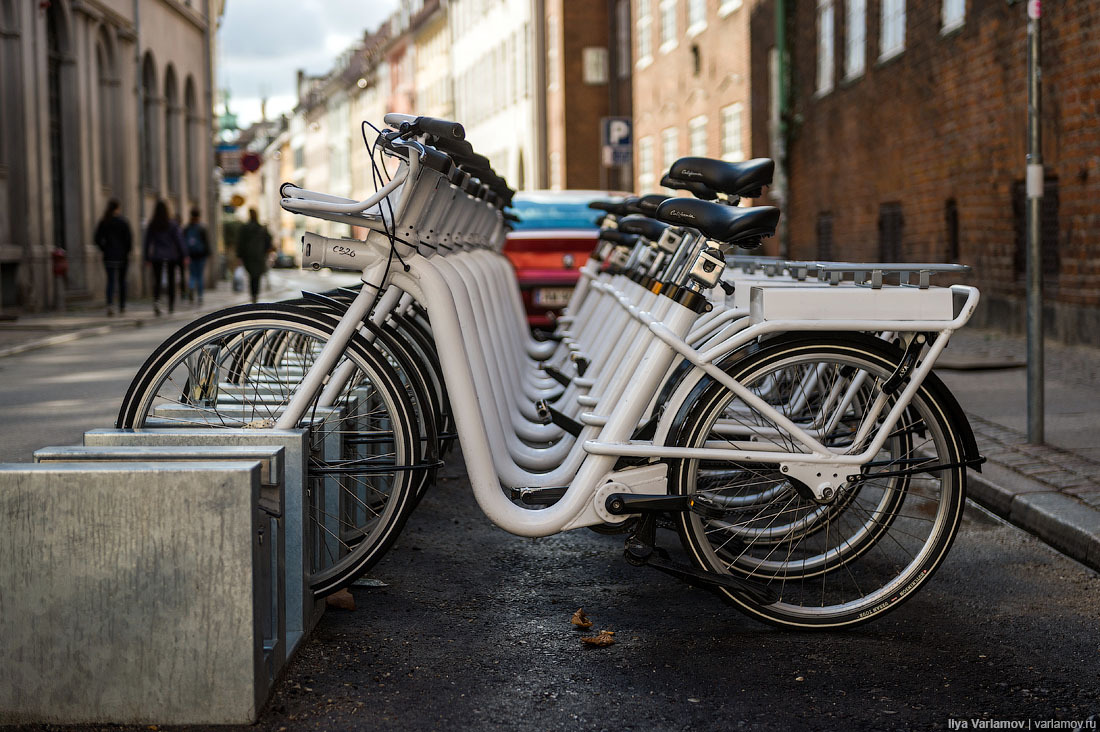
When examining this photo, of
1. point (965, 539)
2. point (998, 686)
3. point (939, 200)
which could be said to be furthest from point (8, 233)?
point (998, 686)

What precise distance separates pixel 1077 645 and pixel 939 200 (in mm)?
14498

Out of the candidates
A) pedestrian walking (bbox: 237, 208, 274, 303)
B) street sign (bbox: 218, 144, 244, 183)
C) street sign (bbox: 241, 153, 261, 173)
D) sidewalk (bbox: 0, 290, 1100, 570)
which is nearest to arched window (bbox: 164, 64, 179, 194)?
street sign (bbox: 241, 153, 261, 173)

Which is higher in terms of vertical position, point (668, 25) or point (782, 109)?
point (668, 25)

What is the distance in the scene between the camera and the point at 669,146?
34.5 metres

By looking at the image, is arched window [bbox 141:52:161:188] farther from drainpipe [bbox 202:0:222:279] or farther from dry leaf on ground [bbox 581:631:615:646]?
dry leaf on ground [bbox 581:631:615:646]

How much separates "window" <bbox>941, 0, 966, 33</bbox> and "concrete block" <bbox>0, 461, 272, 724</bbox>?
1507cm

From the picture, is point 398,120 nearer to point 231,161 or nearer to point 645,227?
point 645,227

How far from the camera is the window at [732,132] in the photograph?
2916 centimetres

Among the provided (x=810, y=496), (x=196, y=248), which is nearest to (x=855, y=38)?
(x=196, y=248)

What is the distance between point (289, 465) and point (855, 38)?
19.6 m

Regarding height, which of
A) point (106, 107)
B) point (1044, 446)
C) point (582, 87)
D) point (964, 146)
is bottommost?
point (1044, 446)

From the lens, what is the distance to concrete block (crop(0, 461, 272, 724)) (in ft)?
11.1

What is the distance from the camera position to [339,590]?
14.0 feet

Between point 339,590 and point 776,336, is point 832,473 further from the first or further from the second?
point 339,590
